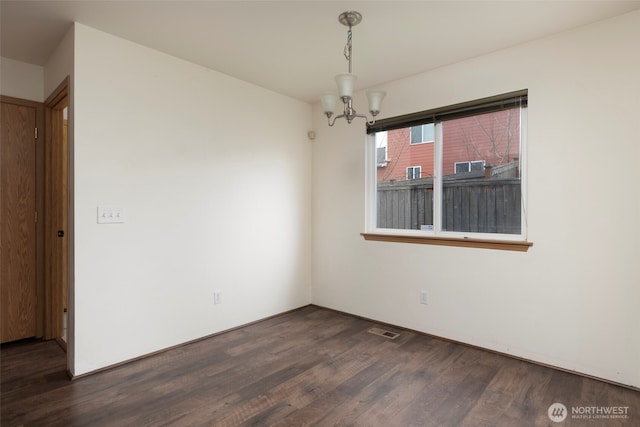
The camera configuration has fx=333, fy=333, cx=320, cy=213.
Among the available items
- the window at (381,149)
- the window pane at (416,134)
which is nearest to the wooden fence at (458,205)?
the window at (381,149)

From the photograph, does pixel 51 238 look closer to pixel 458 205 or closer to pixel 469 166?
pixel 458 205

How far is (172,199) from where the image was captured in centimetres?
290

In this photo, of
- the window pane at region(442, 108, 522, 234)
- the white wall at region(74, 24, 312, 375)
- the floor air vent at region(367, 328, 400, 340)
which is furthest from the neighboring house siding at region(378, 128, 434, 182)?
the floor air vent at region(367, 328, 400, 340)

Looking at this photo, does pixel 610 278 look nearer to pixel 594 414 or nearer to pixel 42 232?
pixel 594 414

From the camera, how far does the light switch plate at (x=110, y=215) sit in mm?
2488

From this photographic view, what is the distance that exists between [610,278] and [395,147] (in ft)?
6.84

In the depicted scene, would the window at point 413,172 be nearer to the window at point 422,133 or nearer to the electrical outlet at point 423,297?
the window at point 422,133

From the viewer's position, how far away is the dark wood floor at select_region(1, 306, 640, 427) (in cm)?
196

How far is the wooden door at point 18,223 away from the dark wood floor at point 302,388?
27cm

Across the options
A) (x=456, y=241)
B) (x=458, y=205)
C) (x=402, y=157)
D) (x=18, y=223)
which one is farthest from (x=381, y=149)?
(x=18, y=223)

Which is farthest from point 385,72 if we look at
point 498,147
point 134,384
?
point 134,384

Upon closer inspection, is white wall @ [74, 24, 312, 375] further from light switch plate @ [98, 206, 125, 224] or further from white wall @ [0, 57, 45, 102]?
white wall @ [0, 57, 45, 102]

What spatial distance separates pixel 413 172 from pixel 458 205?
0.57 metres

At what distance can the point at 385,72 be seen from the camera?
126 inches
